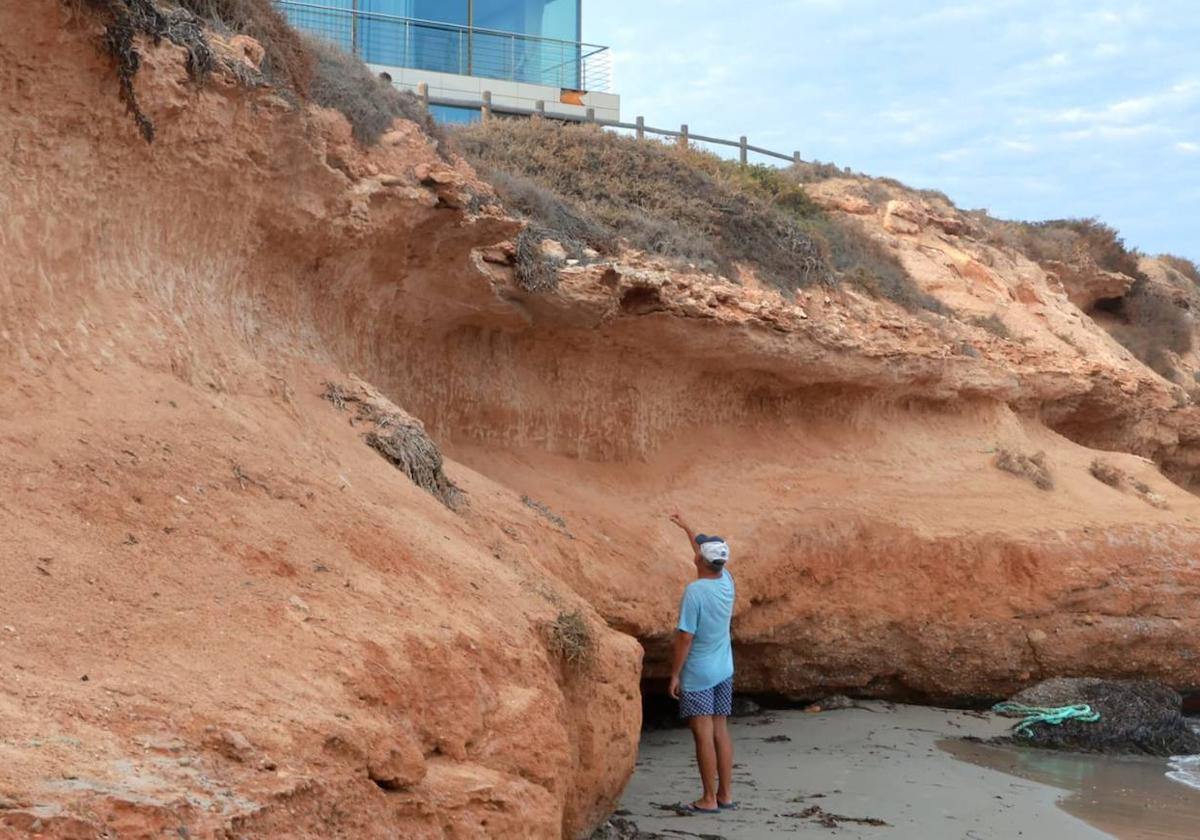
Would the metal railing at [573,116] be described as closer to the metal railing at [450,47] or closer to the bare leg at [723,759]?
the metal railing at [450,47]

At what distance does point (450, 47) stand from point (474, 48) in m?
0.47

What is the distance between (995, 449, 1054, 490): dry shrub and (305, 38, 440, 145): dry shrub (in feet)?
23.3

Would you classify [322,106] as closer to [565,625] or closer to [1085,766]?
[565,625]

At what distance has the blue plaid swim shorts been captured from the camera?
25.4ft

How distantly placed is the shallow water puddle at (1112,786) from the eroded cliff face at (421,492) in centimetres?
173

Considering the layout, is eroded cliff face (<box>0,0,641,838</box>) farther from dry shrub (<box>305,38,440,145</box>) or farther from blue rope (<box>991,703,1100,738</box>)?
blue rope (<box>991,703,1100,738</box>)

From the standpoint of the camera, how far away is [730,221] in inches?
605

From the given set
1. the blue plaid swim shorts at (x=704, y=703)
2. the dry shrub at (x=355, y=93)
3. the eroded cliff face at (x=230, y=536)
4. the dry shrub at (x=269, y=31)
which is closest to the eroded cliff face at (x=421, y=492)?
the eroded cliff face at (x=230, y=536)

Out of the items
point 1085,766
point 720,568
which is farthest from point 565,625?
point 1085,766

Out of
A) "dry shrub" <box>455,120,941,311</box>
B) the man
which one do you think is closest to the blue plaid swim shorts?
the man

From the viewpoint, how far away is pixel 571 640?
261 inches

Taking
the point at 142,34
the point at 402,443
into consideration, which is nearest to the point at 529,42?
the point at 402,443

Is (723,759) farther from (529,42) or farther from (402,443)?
(529,42)

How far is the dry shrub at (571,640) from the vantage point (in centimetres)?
656
